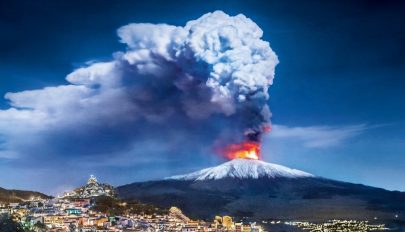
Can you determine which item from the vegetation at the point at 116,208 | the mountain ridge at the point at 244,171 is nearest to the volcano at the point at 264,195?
the mountain ridge at the point at 244,171

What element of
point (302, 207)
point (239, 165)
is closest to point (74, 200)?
point (302, 207)

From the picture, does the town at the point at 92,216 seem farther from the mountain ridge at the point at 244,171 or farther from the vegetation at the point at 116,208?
the mountain ridge at the point at 244,171

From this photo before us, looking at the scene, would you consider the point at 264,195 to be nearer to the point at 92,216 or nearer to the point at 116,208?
the point at 116,208

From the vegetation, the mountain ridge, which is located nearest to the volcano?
the mountain ridge

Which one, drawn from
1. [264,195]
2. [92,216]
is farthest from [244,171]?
[92,216]

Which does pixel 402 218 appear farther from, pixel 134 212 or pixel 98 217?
pixel 98 217
